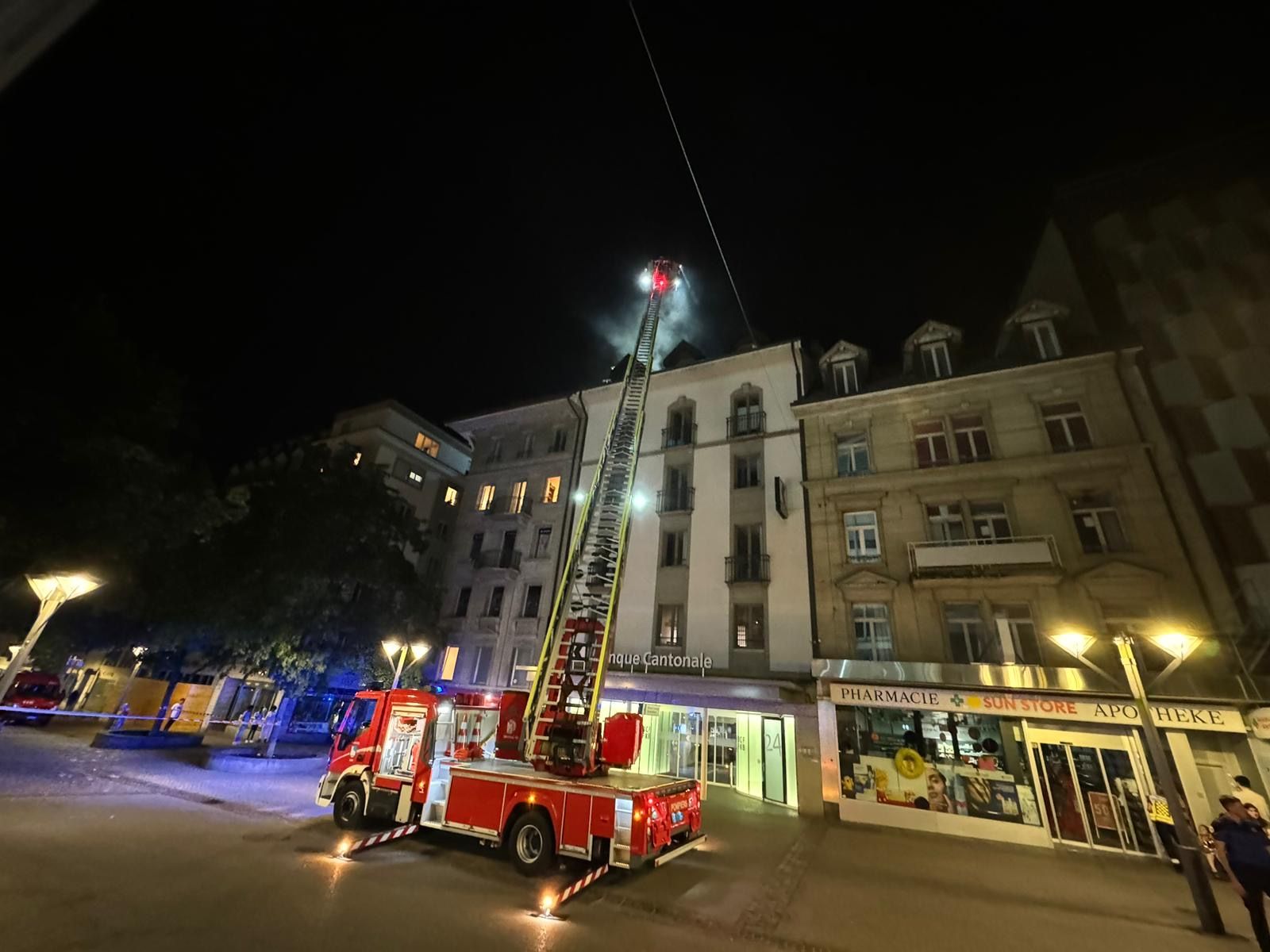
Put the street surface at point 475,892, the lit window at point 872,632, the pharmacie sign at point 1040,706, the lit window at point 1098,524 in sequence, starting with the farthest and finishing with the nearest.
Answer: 1. the lit window at point 872,632
2. the lit window at point 1098,524
3. the pharmacie sign at point 1040,706
4. the street surface at point 475,892

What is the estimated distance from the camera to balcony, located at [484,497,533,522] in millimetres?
24859

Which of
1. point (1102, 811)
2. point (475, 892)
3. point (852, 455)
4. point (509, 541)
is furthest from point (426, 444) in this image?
point (1102, 811)

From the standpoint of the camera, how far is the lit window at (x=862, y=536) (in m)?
17.5

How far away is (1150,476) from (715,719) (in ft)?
51.2

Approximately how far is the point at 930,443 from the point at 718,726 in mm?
12846

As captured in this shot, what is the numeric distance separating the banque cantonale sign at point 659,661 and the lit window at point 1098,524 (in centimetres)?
1238

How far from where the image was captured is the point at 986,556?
1555 centimetres

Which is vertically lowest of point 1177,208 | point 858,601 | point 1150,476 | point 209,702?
point 209,702

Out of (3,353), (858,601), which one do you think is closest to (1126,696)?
(858,601)

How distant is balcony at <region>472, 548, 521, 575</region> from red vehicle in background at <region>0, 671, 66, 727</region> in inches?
817

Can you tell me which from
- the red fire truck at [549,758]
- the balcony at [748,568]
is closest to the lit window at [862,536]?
the balcony at [748,568]

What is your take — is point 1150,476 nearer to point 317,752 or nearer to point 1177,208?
point 1177,208

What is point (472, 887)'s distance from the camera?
7742 mm

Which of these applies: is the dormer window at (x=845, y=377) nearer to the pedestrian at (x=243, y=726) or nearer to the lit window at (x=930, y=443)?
the lit window at (x=930, y=443)
